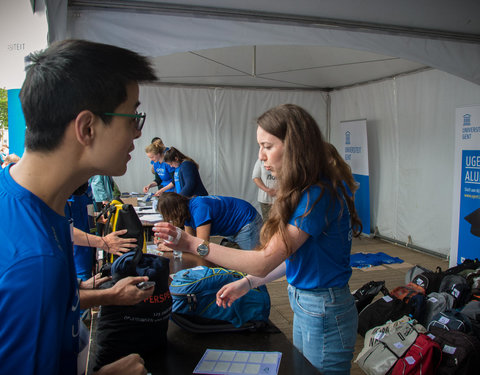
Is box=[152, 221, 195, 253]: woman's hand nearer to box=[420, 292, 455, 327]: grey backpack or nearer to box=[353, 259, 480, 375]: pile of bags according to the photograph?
box=[353, 259, 480, 375]: pile of bags

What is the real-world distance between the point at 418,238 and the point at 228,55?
3.94m

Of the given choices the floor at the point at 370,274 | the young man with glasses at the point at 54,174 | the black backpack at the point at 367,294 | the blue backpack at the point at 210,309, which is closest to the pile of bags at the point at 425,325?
the black backpack at the point at 367,294

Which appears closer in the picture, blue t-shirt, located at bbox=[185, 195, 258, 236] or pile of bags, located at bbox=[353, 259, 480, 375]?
pile of bags, located at bbox=[353, 259, 480, 375]

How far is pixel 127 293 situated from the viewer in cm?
114

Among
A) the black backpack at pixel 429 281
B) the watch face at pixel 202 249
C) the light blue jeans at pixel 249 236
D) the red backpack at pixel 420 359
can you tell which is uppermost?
the watch face at pixel 202 249

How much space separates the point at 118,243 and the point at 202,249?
0.63 metres

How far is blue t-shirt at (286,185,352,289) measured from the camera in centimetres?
126

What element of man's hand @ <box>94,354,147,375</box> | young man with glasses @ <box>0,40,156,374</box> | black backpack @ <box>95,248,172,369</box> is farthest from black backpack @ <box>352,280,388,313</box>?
young man with glasses @ <box>0,40,156,374</box>

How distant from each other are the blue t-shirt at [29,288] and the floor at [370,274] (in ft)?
8.31

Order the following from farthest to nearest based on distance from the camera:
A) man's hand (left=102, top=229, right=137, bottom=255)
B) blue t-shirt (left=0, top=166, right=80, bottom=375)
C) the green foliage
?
man's hand (left=102, top=229, right=137, bottom=255) < the green foliage < blue t-shirt (left=0, top=166, right=80, bottom=375)

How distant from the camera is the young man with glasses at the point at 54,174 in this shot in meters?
0.57

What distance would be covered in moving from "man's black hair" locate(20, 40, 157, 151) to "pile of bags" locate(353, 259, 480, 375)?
8.04 feet

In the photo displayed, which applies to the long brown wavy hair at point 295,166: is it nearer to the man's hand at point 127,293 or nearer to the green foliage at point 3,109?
the man's hand at point 127,293

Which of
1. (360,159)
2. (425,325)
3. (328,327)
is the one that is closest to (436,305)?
(425,325)
